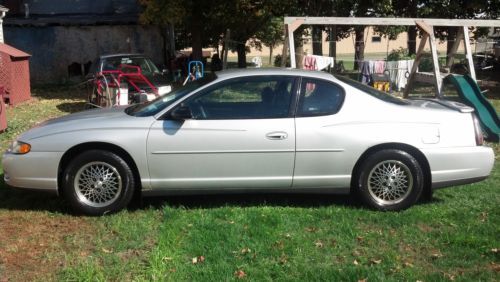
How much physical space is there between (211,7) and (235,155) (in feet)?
50.9

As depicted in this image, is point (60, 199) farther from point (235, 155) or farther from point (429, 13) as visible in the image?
point (429, 13)

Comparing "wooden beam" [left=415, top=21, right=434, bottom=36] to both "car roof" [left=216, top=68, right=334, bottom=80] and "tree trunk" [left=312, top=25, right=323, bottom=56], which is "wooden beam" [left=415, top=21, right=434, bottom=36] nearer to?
"car roof" [left=216, top=68, right=334, bottom=80]

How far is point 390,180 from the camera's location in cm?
563

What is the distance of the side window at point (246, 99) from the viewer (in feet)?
18.2

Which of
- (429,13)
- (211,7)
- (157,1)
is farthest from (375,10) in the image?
(157,1)

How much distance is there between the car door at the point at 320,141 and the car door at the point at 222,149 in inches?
4.6

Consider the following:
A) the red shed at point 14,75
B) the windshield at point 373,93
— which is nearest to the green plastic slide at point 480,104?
the windshield at point 373,93

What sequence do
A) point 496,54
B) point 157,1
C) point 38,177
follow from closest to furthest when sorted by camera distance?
point 38,177 < point 157,1 < point 496,54

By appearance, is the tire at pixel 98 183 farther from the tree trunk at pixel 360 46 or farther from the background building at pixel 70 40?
the background building at pixel 70 40

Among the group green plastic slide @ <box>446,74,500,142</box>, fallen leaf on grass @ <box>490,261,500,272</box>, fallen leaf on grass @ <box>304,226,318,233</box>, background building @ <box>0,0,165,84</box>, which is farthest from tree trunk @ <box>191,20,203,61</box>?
fallen leaf on grass @ <box>490,261,500,272</box>

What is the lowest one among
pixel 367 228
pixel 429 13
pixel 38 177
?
pixel 367 228

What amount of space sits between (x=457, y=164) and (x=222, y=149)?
2332 mm

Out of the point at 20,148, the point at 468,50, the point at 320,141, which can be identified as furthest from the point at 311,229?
the point at 468,50

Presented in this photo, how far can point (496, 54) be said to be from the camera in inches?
1020
